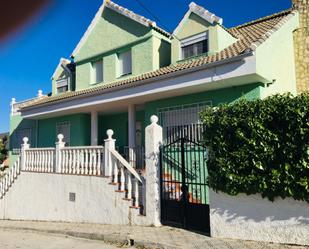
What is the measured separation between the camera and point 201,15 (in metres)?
13.5

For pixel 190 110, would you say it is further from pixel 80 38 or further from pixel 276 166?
pixel 80 38

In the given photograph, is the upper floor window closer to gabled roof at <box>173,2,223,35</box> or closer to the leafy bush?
gabled roof at <box>173,2,223,35</box>

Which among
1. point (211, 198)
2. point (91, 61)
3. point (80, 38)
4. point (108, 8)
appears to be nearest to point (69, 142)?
point (91, 61)

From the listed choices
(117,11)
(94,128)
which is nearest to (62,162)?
(94,128)

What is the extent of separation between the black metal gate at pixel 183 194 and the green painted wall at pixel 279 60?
377cm

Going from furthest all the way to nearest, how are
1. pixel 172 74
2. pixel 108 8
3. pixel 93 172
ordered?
pixel 108 8, pixel 172 74, pixel 93 172

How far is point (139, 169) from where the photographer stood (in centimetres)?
1108

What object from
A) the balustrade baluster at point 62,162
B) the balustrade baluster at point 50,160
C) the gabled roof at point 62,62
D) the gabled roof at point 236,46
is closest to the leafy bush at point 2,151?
the gabled roof at point 62,62

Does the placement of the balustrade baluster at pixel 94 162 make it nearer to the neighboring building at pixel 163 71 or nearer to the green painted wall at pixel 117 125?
the neighboring building at pixel 163 71

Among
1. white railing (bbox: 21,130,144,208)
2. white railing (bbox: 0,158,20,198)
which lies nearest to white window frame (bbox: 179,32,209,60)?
white railing (bbox: 21,130,144,208)

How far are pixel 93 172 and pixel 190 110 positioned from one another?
15.2 feet

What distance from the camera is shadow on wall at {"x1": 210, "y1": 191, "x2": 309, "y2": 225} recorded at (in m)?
6.32

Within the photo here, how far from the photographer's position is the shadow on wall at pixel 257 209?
6.32 m

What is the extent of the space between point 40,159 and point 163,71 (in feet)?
21.0
